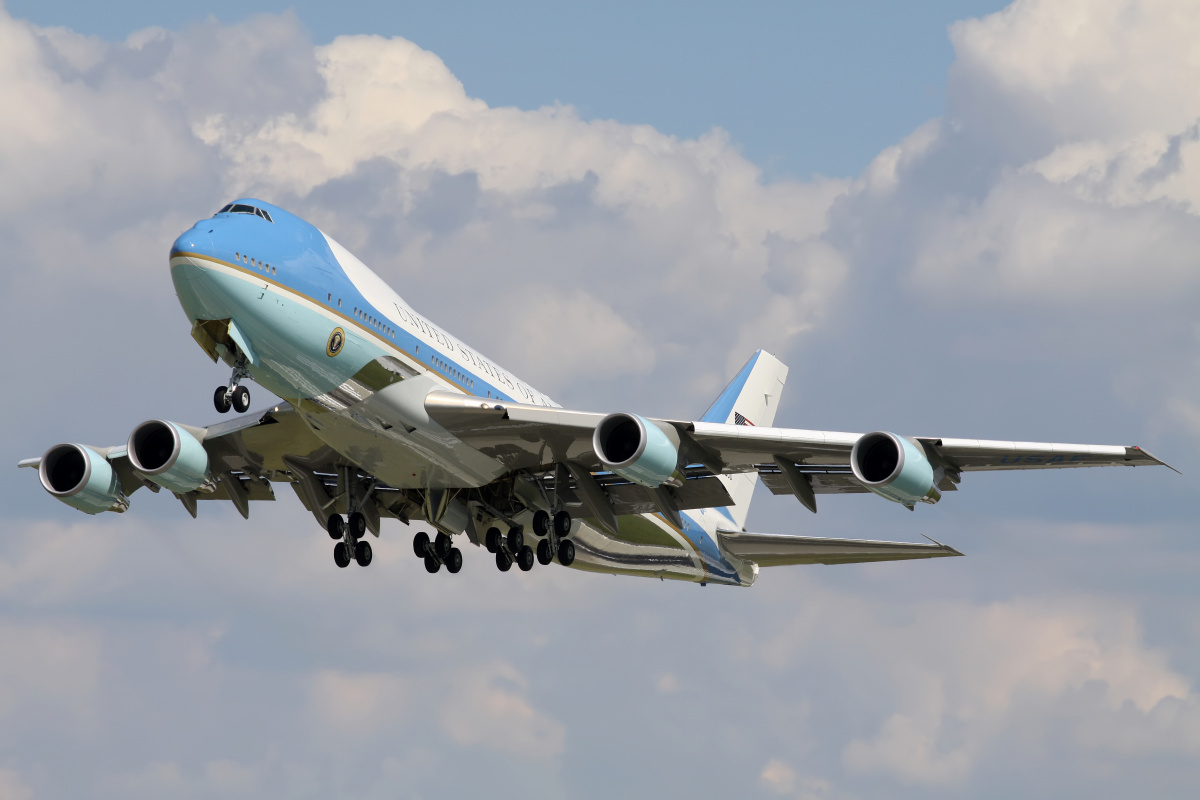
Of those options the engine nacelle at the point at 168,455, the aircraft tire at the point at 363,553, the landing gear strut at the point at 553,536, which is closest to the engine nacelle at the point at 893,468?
the landing gear strut at the point at 553,536

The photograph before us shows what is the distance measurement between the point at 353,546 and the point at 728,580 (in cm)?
1169

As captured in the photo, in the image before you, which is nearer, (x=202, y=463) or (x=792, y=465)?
(x=792, y=465)

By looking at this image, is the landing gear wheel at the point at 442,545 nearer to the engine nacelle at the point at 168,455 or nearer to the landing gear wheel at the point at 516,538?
the landing gear wheel at the point at 516,538

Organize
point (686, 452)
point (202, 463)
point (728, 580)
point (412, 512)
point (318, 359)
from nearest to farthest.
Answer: point (318, 359) < point (686, 452) < point (202, 463) < point (412, 512) < point (728, 580)

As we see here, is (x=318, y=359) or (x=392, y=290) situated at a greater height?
(x=392, y=290)

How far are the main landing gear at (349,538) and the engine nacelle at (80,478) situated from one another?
5.65 metres

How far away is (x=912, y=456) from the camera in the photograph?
31578mm

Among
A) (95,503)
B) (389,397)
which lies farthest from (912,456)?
(95,503)

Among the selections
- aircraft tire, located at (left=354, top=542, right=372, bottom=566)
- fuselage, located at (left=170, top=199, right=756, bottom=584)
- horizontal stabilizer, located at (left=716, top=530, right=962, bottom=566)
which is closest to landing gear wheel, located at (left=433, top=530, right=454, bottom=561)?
aircraft tire, located at (left=354, top=542, right=372, bottom=566)

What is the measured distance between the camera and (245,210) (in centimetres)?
3089

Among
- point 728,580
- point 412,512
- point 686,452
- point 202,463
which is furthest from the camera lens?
point 728,580

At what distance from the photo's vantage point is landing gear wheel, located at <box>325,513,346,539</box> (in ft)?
129

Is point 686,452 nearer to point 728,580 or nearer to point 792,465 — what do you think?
point 792,465

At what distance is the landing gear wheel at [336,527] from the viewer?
39.5 metres
